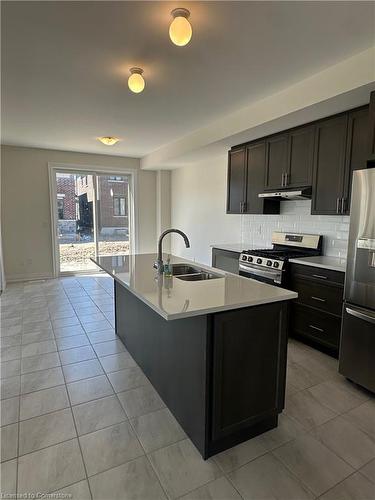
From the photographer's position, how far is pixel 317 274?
2.92 meters

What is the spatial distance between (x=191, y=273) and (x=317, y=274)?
1.26m

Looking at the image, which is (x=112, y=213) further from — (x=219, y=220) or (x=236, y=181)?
(x=236, y=181)

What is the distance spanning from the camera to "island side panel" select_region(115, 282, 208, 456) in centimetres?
169

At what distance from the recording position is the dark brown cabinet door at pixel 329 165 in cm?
283

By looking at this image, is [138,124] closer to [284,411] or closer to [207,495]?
[284,411]

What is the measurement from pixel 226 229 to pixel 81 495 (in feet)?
13.8

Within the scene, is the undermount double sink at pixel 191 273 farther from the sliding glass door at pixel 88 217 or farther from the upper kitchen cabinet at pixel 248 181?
the sliding glass door at pixel 88 217

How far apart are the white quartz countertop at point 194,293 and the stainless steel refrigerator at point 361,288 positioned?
807 millimetres

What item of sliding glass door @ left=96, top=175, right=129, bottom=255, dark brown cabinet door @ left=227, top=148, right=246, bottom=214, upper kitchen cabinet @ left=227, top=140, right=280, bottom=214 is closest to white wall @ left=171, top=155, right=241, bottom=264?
dark brown cabinet door @ left=227, top=148, right=246, bottom=214

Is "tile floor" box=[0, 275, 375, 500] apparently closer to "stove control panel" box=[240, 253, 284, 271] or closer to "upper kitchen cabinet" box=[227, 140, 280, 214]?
"stove control panel" box=[240, 253, 284, 271]

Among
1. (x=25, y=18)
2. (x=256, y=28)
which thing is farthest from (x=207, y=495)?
(x=25, y=18)

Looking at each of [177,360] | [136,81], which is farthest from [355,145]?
[177,360]

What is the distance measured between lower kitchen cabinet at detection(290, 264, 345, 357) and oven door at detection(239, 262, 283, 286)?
156mm

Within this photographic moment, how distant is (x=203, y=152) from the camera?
4.80 metres
